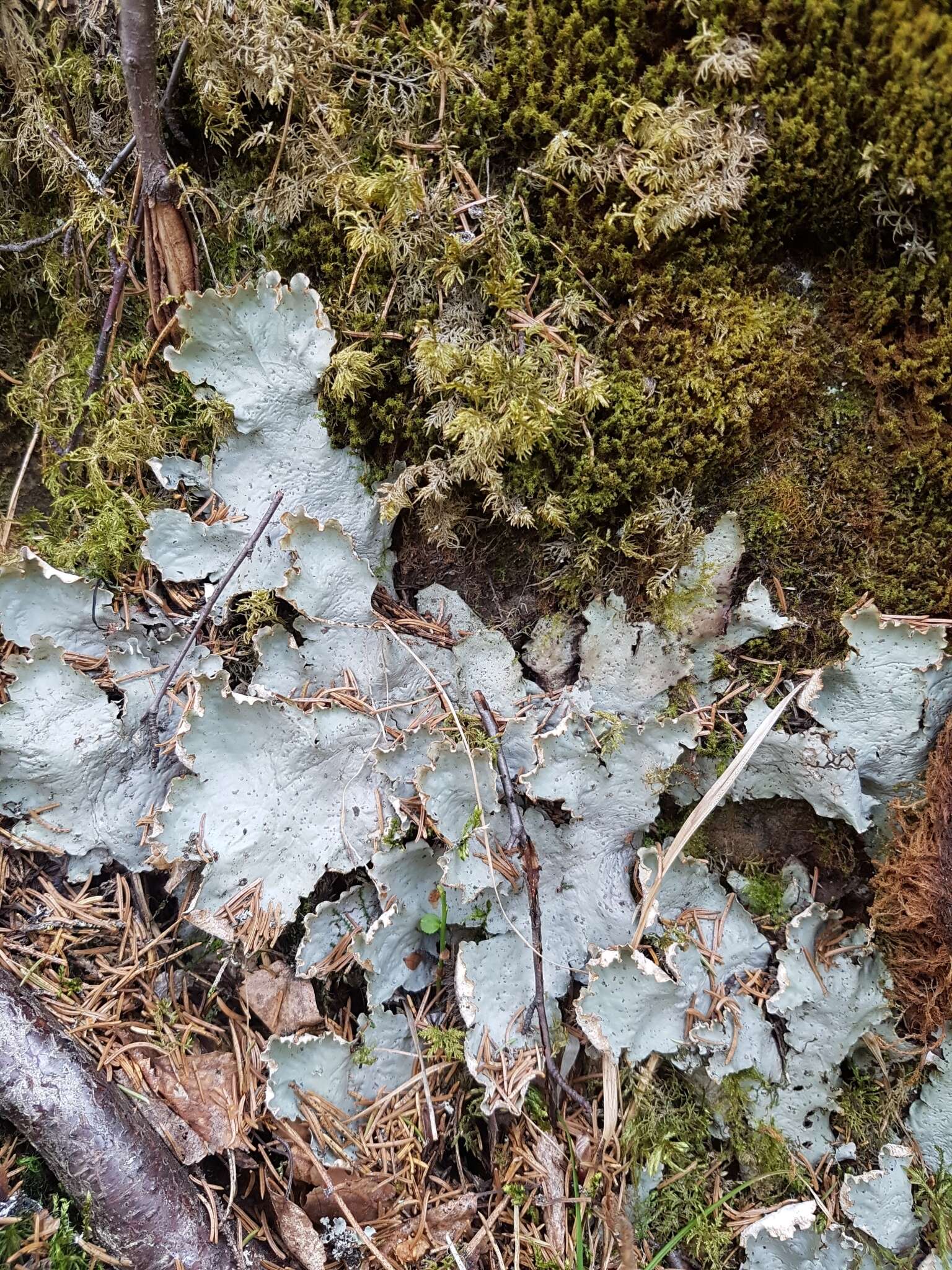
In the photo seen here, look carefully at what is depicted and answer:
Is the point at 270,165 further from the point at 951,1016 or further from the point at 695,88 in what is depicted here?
the point at 951,1016

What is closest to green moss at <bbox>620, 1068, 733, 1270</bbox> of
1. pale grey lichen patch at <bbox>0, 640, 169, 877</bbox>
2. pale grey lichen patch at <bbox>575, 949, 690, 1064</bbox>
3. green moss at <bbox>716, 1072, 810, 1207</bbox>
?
green moss at <bbox>716, 1072, 810, 1207</bbox>

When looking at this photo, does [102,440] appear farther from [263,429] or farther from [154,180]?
[154,180]

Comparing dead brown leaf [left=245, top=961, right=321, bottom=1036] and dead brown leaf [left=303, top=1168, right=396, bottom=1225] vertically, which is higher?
dead brown leaf [left=245, top=961, right=321, bottom=1036]

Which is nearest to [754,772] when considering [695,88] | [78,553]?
[695,88]

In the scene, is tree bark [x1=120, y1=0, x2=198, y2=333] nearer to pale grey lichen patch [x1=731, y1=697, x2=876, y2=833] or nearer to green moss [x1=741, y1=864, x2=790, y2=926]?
pale grey lichen patch [x1=731, y1=697, x2=876, y2=833]

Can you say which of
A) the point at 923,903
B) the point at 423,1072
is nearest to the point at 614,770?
the point at 923,903
